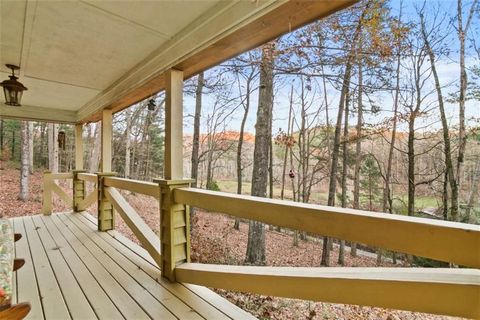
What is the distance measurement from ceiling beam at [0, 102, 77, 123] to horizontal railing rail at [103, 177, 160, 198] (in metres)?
2.49

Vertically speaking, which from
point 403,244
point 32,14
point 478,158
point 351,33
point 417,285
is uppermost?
point 351,33

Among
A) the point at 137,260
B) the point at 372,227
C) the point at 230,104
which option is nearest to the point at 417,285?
the point at 372,227

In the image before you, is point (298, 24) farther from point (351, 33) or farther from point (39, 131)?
point (39, 131)

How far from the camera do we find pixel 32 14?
6.16 ft

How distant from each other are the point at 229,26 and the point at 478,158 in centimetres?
790

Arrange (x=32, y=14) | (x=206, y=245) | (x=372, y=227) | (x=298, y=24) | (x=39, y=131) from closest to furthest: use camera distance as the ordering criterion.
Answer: (x=372, y=227) → (x=298, y=24) → (x=32, y=14) → (x=206, y=245) → (x=39, y=131)

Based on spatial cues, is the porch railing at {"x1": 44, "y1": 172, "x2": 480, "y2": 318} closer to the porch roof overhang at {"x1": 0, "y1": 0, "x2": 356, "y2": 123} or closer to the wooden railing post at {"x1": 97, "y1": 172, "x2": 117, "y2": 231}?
the porch roof overhang at {"x1": 0, "y1": 0, "x2": 356, "y2": 123}

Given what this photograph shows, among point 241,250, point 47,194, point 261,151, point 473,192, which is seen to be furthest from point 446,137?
point 47,194

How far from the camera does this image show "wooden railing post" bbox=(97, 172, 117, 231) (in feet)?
13.1

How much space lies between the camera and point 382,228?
1.09 metres

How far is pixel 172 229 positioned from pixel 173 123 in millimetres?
987

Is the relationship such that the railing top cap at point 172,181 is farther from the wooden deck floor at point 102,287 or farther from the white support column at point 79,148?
the white support column at point 79,148

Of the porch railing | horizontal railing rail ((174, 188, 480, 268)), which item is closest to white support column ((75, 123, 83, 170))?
the porch railing

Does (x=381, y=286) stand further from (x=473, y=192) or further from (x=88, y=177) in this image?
(x=473, y=192)
